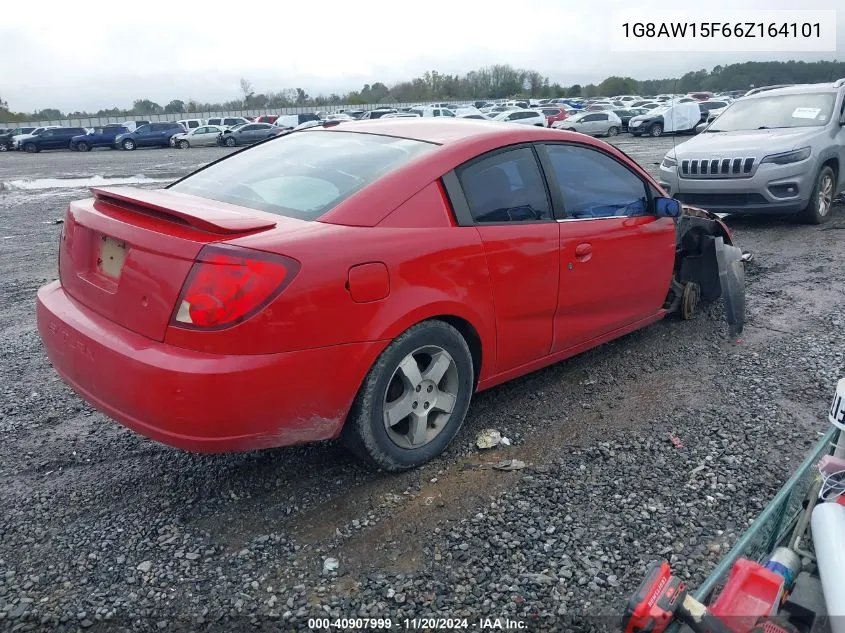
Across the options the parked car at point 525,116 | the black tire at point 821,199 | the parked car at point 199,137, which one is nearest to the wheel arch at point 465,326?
the black tire at point 821,199

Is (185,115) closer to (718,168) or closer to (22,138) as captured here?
(22,138)

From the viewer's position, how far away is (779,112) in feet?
30.1

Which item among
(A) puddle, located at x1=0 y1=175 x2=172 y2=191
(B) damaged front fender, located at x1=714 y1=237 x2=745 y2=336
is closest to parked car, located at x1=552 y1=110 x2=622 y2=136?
(A) puddle, located at x1=0 y1=175 x2=172 y2=191

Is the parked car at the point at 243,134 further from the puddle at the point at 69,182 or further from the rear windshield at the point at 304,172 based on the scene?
the rear windshield at the point at 304,172

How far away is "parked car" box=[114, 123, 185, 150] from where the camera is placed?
38250 mm

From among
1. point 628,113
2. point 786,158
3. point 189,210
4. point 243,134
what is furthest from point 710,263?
point 243,134

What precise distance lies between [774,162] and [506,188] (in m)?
5.94

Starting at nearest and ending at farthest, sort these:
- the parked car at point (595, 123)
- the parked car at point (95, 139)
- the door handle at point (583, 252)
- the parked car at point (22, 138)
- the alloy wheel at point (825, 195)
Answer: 1. the door handle at point (583, 252)
2. the alloy wheel at point (825, 195)
3. the parked car at point (595, 123)
4. the parked car at point (95, 139)
5. the parked car at point (22, 138)

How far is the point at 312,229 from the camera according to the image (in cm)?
278

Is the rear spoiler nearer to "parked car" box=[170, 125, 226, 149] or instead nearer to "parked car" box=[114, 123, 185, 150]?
"parked car" box=[170, 125, 226, 149]

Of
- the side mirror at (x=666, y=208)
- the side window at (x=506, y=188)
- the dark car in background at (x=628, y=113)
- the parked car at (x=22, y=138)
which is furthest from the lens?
the parked car at (x=22, y=138)

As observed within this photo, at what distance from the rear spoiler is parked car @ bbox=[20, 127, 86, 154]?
133ft

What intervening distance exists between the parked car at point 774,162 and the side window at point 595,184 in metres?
4.58

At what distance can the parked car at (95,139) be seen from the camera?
38.1 meters
